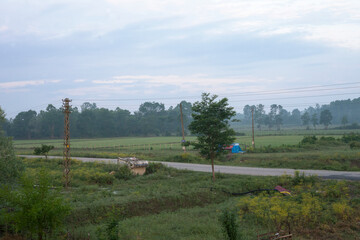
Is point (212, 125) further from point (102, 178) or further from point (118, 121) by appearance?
point (118, 121)

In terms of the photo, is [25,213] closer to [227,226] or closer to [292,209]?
[227,226]

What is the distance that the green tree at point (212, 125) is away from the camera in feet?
73.8

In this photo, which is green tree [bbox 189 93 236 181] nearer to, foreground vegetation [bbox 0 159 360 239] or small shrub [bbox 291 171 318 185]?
foreground vegetation [bbox 0 159 360 239]

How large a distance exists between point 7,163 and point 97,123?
117 meters

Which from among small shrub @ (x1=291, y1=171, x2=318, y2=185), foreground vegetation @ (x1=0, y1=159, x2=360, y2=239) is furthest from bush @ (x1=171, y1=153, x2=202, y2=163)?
small shrub @ (x1=291, y1=171, x2=318, y2=185)

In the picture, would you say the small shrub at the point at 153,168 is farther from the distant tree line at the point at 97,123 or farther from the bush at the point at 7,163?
the distant tree line at the point at 97,123

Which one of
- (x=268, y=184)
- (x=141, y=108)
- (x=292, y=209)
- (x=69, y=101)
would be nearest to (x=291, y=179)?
(x=268, y=184)

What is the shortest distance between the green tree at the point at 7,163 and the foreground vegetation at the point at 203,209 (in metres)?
0.66

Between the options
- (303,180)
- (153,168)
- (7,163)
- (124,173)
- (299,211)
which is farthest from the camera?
(153,168)

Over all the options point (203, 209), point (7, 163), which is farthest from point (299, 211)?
point (7, 163)

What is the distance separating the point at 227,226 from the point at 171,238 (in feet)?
10.1

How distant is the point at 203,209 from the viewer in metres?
16.5

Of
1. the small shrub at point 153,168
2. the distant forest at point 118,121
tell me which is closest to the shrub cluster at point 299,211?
the small shrub at point 153,168

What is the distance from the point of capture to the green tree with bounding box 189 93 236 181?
22.5 m
